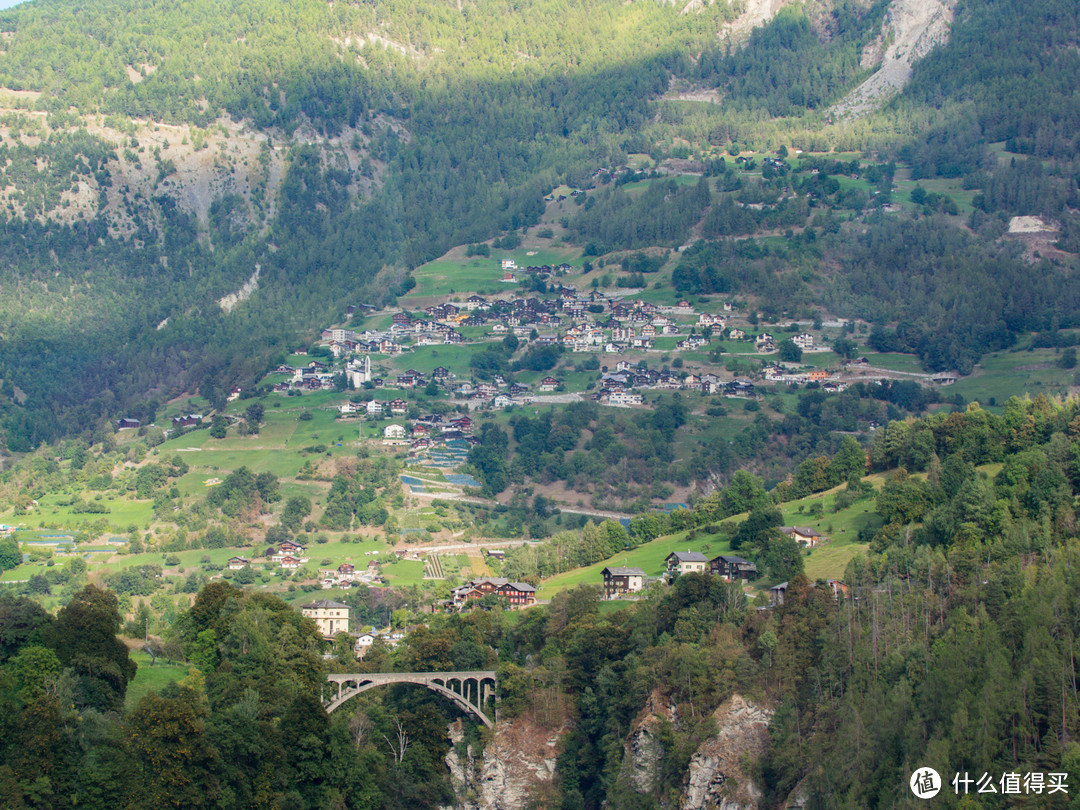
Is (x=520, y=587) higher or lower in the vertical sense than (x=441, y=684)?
lower

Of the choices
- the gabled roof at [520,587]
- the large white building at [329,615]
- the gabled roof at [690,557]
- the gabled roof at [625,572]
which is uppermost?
the gabled roof at [690,557]

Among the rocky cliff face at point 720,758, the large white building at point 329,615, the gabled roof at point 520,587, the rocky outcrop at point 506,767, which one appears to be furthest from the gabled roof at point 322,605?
the rocky cliff face at point 720,758

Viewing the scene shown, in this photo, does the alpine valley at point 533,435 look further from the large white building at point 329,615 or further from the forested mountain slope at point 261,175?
the forested mountain slope at point 261,175

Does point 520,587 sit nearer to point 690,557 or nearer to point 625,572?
point 625,572

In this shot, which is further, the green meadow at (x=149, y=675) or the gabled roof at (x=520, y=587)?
the gabled roof at (x=520, y=587)

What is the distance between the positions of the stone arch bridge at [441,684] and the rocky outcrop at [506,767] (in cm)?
115

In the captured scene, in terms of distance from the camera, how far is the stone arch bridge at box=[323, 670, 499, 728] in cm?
6141

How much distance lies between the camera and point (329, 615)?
76.5 metres

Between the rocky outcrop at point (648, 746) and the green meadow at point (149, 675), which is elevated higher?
the green meadow at point (149, 675)

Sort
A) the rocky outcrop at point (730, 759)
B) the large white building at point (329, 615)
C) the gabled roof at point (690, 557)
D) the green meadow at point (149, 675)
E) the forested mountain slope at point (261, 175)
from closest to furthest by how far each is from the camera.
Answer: the rocky outcrop at point (730, 759) < the green meadow at point (149, 675) < the gabled roof at point (690, 557) < the large white building at point (329, 615) < the forested mountain slope at point (261, 175)

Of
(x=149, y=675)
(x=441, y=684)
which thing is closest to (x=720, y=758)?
(x=441, y=684)

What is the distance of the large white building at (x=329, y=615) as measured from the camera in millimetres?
76000

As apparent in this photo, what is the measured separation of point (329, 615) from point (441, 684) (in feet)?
51.9

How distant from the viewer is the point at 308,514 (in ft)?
341
